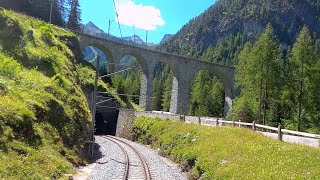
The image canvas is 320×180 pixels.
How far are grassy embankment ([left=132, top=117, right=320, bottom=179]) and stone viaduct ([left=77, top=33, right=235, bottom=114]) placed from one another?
3435cm

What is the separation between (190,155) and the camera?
22.1m

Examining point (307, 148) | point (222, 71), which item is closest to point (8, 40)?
point (307, 148)

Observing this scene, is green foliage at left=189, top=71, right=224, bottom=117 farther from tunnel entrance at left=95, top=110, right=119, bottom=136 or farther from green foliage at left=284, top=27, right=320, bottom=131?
green foliage at left=284, top=27, right=320, bottom=131

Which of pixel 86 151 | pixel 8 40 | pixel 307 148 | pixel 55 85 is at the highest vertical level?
pixel 8 40

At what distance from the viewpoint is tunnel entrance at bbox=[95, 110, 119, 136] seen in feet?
188

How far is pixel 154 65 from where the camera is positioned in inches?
2645

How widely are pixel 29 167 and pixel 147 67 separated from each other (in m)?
53.6

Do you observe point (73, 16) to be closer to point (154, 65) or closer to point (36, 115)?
point (154, 65)

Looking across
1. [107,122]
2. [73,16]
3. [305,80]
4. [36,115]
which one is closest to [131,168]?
[36,115]

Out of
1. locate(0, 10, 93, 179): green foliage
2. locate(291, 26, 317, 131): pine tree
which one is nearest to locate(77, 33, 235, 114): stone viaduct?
locate(291, 26, 317, 131): pine tree

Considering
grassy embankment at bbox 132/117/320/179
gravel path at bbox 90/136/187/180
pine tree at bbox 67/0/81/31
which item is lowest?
gravel path at bbox 90/136/187/180

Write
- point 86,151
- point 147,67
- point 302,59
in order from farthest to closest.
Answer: point 147,67 < point 302,59 < point 86,151

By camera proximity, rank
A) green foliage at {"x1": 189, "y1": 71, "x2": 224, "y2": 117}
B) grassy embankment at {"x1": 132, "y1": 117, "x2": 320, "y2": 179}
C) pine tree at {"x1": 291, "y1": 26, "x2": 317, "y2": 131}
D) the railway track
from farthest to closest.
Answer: green foliage at {"x1": 189, "y1": 71, "x2": 224, "y2": 117}, pine tree at {"x1": 291, "y1": 26, "x2": 317, "y2": 131}, the railway track, grassy embankment at {"x1": 132, "y1": 117, "x2": 320, "y2": 179}

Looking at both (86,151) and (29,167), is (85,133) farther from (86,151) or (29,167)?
(29,167)
